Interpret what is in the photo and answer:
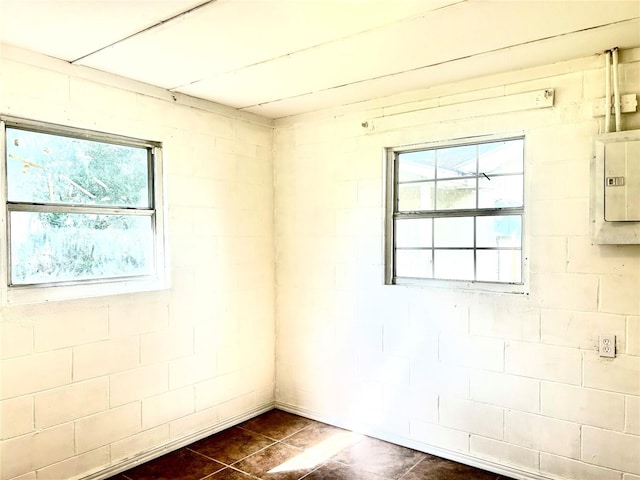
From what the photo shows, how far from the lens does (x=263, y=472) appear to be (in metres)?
2.95

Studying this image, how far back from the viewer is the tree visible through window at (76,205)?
2.57 metres

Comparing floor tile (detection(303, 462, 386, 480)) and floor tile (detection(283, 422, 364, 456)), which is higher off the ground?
floor tile (detection(303, 462, 386, 480))

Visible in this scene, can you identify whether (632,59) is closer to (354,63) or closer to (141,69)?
(354,63)

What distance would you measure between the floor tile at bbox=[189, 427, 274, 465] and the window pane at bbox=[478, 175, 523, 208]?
2.36m

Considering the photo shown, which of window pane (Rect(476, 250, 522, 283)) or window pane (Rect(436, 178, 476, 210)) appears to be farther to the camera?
window pane (Rect(436, 178, 476, 210))

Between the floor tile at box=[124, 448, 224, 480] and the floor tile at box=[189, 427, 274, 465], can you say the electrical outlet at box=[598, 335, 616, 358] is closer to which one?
the floor tile at box=[189, 427, 274, 465]

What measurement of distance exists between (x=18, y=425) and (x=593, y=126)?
366cm

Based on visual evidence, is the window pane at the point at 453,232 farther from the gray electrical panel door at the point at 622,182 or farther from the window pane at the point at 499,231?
the gray electrical panel door at the point at 622,182

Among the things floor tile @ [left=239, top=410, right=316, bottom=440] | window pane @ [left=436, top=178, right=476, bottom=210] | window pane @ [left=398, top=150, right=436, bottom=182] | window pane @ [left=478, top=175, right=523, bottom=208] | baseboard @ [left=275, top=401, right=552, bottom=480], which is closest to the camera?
baseboard @ [left=275, top=401, right=552, bottom=480]

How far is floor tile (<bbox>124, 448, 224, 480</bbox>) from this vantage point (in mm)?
2889

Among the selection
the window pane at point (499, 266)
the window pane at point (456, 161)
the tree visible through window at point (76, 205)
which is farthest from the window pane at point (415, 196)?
the tree visible through window at point (76, 205)

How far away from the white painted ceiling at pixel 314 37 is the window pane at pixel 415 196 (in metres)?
0.72

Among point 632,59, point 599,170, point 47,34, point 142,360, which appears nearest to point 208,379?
point 142,360

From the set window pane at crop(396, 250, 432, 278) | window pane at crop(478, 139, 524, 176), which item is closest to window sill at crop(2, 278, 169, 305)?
window pane at crop(396, 250, 432, 278)
